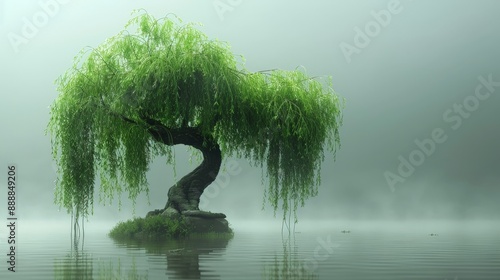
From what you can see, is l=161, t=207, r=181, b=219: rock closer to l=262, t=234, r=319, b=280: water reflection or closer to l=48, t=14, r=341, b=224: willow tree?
l=48, t=14, r=341, b=224: willow tree

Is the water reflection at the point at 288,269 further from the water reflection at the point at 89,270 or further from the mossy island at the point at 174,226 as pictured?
the mossy island at the point at 174,226

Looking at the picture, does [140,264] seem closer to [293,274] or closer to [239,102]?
[293,274]

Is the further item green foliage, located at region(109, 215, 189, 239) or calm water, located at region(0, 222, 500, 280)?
green foliage, located at region(109, 215, 189, 239)

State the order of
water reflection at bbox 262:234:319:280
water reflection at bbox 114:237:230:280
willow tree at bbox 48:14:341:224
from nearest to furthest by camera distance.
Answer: water reflection at bbox 262:234:319:280 → water reflection at bbox 114:237:230:280 → willow tree at bbox 48:14:341:224

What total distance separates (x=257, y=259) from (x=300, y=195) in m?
6.89

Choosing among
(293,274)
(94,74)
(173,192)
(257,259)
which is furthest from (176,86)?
(293,274)

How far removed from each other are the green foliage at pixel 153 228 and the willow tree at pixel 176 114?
88 cm

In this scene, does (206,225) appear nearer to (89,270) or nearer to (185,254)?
(185,254)

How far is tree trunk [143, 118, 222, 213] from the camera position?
19.3 metres

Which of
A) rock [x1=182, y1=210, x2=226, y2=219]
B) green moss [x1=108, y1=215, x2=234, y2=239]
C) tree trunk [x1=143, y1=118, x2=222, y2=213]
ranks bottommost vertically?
green moss [x1=108, y1=215, x2=234, y2=239]

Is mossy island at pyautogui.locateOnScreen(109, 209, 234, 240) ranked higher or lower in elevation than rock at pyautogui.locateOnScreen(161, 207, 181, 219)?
lower

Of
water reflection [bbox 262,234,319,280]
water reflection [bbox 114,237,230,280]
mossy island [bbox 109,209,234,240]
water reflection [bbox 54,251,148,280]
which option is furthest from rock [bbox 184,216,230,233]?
water reflection [bbox 54,251,148,280]

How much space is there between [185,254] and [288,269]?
308cm

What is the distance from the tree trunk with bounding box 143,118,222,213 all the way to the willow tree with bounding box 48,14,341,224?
0.04 meters
